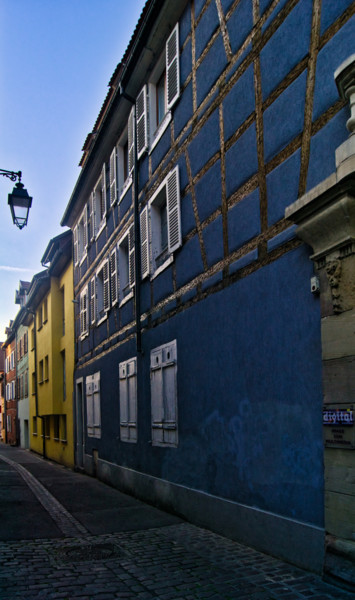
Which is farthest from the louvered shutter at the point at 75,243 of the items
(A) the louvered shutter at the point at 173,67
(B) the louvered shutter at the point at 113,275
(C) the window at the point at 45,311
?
(A) the louvered shutter at the point at 173,67

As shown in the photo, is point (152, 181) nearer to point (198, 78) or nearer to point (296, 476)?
point (198, 78)

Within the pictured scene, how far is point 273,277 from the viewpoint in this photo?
580cm

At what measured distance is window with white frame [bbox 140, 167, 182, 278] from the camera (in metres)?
8.86

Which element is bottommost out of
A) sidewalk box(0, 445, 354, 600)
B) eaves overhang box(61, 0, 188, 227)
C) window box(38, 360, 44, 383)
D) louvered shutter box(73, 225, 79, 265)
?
sidewalk box(0, 445, 354, 600)

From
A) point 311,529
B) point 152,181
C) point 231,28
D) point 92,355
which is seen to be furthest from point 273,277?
point 92,355

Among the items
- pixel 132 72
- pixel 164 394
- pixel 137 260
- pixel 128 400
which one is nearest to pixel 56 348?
pixel 128 400

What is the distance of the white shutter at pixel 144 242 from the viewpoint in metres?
10.3

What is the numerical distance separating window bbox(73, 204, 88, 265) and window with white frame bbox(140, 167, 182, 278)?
6.43 m

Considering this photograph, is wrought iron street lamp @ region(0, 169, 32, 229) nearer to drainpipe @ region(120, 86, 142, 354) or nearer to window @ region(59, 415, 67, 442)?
drainpipe @ region(120, 86, 142, 354)

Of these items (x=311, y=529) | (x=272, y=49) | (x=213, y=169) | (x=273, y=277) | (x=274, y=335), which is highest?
(x=272, y=49)

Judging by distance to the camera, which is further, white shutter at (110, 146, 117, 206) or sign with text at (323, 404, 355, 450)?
white shutter at (110, 146, 117, 206)

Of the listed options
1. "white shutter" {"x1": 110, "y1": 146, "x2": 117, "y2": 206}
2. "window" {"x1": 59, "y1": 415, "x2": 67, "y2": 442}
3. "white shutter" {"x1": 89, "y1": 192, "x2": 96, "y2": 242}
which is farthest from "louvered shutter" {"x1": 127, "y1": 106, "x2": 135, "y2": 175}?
"window" {"x1": 59, "y1": 415, "x2": 67, "y2": 442}

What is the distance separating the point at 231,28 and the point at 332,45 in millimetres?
2375

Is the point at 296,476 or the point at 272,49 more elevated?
the point at 272,49
